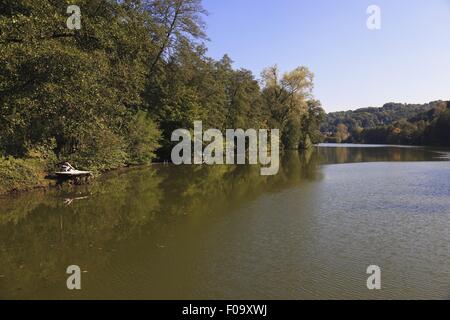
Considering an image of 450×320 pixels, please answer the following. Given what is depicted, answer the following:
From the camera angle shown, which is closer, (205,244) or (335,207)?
(205,244)

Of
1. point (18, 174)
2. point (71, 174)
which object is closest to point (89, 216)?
point (18, 174)

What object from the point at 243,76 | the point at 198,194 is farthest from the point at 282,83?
the point at 198,194

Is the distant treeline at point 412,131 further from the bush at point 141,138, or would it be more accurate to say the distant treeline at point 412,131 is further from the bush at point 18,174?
the bush at point 18,174

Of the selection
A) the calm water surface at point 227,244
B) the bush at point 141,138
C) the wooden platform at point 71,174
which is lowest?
the calm water surface at point 227,244

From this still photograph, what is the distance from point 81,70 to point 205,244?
872 cm

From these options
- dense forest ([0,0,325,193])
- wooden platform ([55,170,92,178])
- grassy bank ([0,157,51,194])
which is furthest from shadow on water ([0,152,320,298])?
dense forest ([0,0,325,193])

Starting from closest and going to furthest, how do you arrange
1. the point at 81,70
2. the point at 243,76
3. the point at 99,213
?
the point at 99,213 → the point at 81,70 → the point at 243,76

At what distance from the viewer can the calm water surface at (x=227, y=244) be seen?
6.80 meters

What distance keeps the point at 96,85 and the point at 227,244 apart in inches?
383

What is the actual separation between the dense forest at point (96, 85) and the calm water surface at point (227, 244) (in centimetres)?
310

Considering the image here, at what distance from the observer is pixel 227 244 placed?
9500 mm

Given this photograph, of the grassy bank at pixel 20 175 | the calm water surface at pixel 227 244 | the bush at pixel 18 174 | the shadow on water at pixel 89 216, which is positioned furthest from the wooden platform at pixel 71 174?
the calm water surface at pixel 227 244
